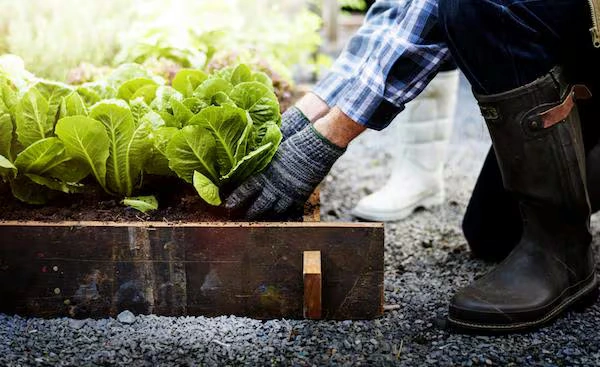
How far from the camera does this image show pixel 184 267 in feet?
5.96

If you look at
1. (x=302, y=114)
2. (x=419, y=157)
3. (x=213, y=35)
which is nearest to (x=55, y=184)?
(x=302, y=114)

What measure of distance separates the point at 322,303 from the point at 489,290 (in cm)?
44

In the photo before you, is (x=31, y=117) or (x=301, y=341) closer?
(x=301, y=341)

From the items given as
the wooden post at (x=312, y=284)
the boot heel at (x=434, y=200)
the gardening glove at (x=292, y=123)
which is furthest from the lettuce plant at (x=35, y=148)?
the boot heel at (x=434, y=200)

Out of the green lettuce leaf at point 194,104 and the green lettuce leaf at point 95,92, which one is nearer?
the green lettuce leaf at point 194,104

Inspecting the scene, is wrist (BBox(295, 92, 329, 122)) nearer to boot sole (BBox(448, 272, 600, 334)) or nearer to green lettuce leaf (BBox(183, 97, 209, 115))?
green lettuce leaf (BBox(183, 97, 209, 115))

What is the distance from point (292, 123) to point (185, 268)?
583mm

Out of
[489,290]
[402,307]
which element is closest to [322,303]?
[402,307]

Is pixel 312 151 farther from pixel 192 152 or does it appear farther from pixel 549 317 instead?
pixel 549 317

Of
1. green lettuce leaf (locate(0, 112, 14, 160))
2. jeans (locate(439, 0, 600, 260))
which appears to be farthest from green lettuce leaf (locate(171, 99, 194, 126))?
jeans (locate(439, 0, 600, 260))

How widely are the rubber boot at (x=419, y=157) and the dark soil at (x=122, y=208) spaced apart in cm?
100

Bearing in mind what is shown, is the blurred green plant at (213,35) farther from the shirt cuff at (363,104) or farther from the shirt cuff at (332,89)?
the shirt cuff at (363,104)

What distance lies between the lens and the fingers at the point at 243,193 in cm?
190

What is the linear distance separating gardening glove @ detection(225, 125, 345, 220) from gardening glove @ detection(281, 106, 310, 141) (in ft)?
0.69
